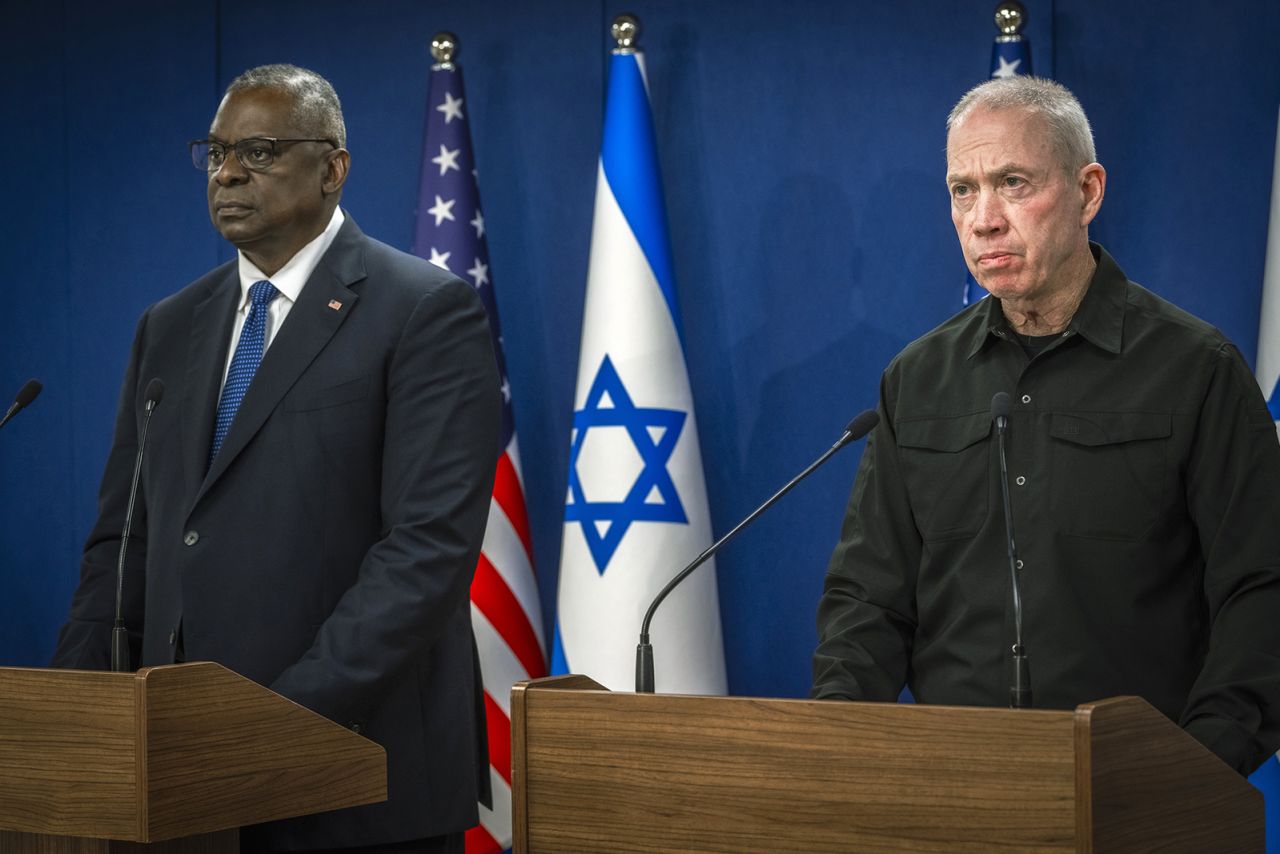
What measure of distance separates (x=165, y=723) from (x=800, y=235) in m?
2.62

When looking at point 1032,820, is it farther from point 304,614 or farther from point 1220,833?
point 304,614

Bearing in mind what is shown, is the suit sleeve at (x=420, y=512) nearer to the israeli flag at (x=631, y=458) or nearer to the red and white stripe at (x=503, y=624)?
the israeli flag at (x=631, y=458)

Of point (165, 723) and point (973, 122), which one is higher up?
point (973, 122)

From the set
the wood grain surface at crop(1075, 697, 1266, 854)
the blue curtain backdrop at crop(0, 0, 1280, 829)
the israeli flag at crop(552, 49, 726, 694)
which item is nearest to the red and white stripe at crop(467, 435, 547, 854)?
the israeli flag at crop(552, 49, 726, 694)

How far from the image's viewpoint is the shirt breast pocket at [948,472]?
242cm

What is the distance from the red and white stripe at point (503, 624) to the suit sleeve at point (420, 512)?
1330mm

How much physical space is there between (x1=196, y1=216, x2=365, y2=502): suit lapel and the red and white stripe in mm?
1365

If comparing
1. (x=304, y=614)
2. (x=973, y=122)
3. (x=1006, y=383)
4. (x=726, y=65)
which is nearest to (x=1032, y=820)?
(x=1006, y=383)

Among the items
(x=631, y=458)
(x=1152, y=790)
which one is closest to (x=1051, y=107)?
(x=1152, y=790)

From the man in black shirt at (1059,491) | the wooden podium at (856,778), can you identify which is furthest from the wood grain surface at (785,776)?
the man in black shirt at (1059,491)

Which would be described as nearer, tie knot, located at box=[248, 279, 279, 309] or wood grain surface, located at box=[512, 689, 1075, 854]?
wood grain surface, located at box=[512, 689, 1075, 854]

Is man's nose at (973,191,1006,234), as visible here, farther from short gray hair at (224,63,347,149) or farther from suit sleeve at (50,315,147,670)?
suit sleeve at (50,315,147,670)

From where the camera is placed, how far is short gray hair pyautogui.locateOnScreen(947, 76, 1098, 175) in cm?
243

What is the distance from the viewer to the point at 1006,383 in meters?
2.46
